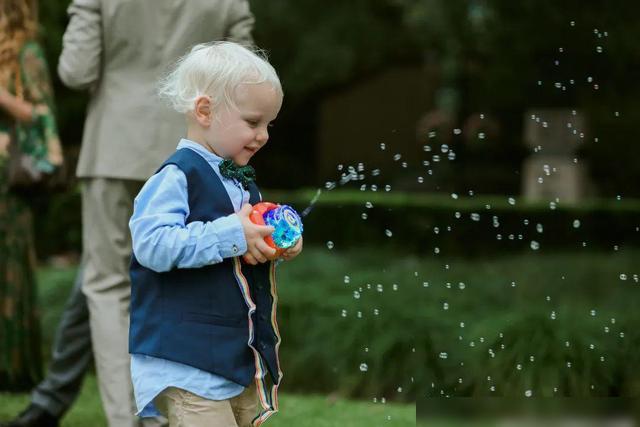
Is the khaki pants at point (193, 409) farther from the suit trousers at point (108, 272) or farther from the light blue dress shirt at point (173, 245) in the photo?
the suit trousers at point (108, 272)

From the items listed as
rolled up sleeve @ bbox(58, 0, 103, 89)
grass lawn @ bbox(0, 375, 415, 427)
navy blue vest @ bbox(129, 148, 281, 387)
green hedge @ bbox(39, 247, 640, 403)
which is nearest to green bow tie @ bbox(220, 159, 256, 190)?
navy blue vest @ bbox(129, 148, 281, 387)

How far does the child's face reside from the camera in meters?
2.95

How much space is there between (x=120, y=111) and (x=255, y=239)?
5.68 ft

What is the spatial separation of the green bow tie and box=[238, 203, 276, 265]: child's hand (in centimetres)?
9

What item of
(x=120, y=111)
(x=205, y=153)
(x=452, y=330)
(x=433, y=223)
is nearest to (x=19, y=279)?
(x=120, y=111)

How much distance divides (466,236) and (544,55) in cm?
284

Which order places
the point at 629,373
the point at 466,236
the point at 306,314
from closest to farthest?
1. the point at 629,373
2. the point at 306,314
3. the point at 466,236

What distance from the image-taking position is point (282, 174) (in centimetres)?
2252

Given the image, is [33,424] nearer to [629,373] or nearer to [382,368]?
[382,368]

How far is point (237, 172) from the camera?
118 inches

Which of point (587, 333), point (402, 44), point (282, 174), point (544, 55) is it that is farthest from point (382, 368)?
point (282, 174)

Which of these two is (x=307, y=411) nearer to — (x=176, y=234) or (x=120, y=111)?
(x=120, y=111)

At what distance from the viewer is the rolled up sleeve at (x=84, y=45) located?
4426mm

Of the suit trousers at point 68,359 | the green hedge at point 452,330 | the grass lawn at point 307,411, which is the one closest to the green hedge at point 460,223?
the green hedge at point 452,330
